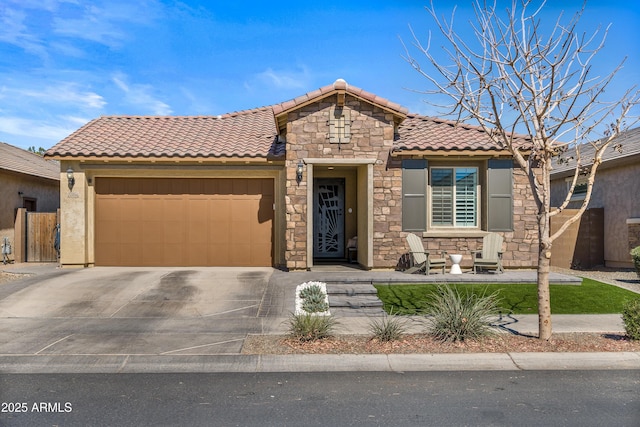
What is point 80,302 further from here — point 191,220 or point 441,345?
point 441,345

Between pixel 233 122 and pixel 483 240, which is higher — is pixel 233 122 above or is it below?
above

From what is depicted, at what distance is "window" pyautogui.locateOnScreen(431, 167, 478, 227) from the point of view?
1334 centimetres

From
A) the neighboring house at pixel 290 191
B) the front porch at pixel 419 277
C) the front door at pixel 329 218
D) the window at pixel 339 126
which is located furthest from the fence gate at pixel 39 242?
the window at pixel 339 126

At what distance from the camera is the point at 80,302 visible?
9734 mm

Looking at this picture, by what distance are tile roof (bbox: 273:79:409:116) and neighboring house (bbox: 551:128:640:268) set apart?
7.57m

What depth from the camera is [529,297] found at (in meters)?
10.3

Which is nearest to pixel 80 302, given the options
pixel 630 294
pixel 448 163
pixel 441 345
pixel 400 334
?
pixel 400 334

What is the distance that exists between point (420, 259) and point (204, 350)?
664 cm

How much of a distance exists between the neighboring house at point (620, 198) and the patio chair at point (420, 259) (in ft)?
23.8

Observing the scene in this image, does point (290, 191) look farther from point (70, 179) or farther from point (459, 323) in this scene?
point (459, 323)

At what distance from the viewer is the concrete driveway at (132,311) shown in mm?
7219

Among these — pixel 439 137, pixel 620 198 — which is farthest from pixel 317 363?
pixel 620 198

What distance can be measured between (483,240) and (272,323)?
6724mm

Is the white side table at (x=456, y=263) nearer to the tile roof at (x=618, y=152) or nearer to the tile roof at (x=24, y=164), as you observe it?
the tile roof at (x=618, y=152)
